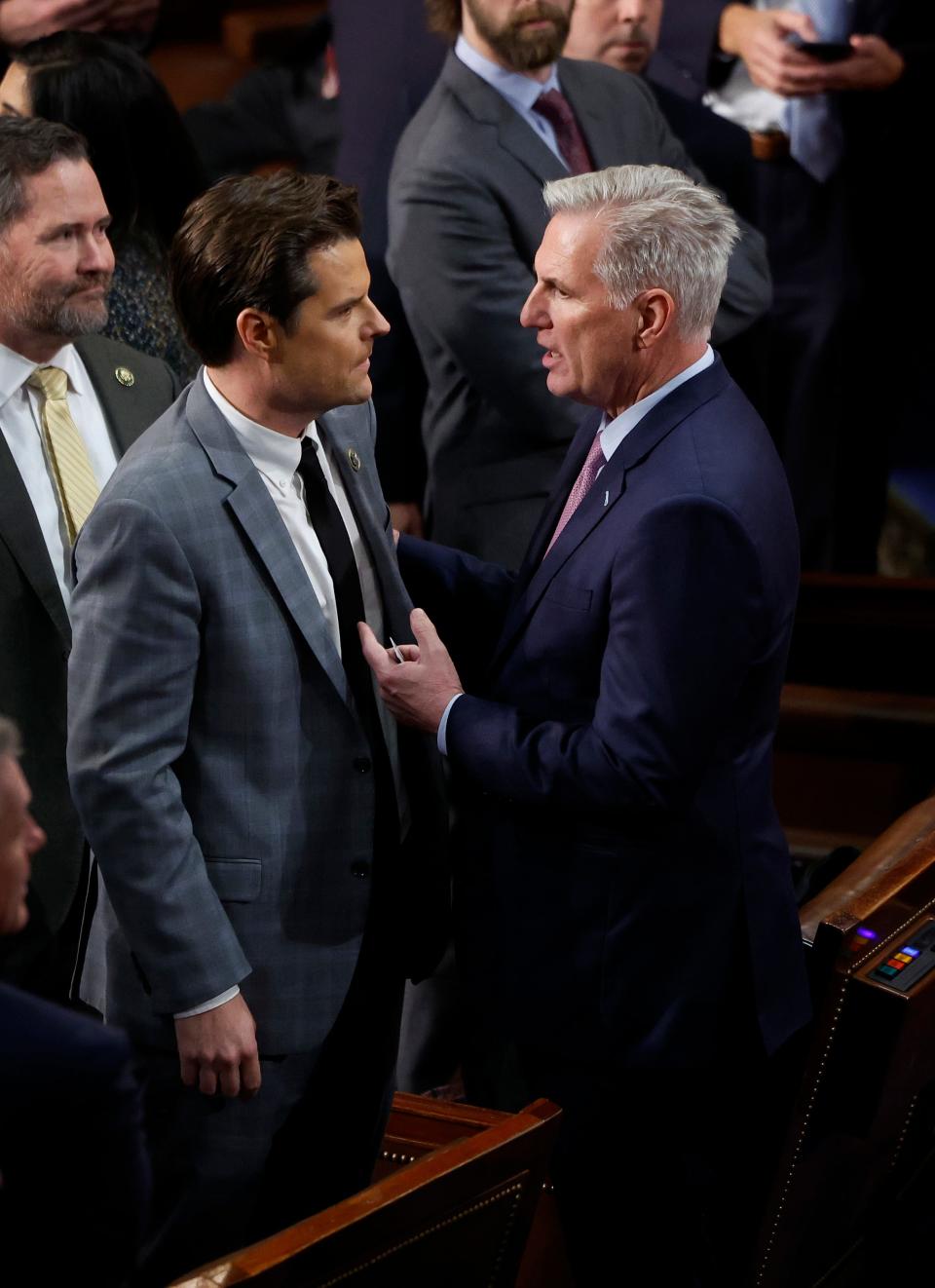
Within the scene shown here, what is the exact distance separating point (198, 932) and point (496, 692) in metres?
0.54

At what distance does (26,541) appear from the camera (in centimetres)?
226

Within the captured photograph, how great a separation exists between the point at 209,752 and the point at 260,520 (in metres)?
0.28

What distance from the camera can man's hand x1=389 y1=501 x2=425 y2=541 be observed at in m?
3.52

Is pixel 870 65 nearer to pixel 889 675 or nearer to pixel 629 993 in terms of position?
pixel 889 675

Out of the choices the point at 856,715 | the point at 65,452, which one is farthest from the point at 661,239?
the point at 856,715

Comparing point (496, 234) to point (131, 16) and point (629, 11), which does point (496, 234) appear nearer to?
point (629, 11)

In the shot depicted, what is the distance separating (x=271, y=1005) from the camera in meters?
2.03

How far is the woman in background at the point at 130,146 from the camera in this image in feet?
9.44

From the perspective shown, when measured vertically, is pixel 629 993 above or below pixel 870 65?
below

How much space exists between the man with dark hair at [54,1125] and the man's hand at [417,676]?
72cm

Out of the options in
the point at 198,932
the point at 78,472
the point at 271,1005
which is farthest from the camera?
the point at 78,472

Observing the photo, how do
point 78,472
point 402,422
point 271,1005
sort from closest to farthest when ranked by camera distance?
point 271,1005
point 78,472
point 402,422

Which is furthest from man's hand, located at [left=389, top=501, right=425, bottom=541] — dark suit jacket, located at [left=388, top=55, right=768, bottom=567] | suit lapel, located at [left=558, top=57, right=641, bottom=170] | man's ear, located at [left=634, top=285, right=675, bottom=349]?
man's ear, located at [left=634, top=285, right=675, bottom=349]

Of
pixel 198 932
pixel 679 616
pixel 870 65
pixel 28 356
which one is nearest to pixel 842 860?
pixel 679 616
